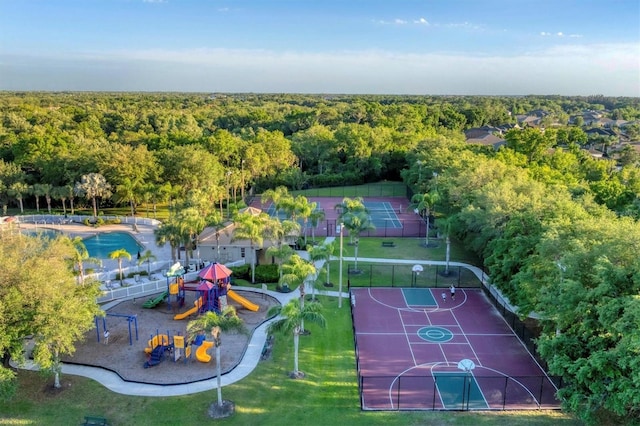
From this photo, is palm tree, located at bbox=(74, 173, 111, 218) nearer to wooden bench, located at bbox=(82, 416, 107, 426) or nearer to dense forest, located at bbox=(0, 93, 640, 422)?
dense forest, located at bbox=(0, 93, 640, 422)

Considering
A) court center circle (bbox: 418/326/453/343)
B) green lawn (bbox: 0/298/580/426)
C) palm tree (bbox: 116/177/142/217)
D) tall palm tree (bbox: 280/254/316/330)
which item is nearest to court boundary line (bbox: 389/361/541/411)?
green lawn (bbox: 0/298/580/426)

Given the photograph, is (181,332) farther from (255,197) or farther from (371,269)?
(255,197)

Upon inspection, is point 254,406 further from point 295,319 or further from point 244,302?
point 244,302

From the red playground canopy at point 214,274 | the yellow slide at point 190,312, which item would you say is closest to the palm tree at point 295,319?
the red playground canopy at point 214,274

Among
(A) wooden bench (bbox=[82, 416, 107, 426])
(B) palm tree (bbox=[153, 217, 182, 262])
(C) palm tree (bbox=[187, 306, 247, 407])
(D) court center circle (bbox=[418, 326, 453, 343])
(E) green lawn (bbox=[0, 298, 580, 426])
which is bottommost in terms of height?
(D) court center circle (bbox=[418, 326, 453, 343])

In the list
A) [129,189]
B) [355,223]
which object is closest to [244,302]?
[355,223]

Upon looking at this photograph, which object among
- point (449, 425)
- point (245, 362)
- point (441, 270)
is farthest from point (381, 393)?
point (441, 270)

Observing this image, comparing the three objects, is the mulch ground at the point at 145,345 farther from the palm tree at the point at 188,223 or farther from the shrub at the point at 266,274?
the palm tree at the point at 188,223
